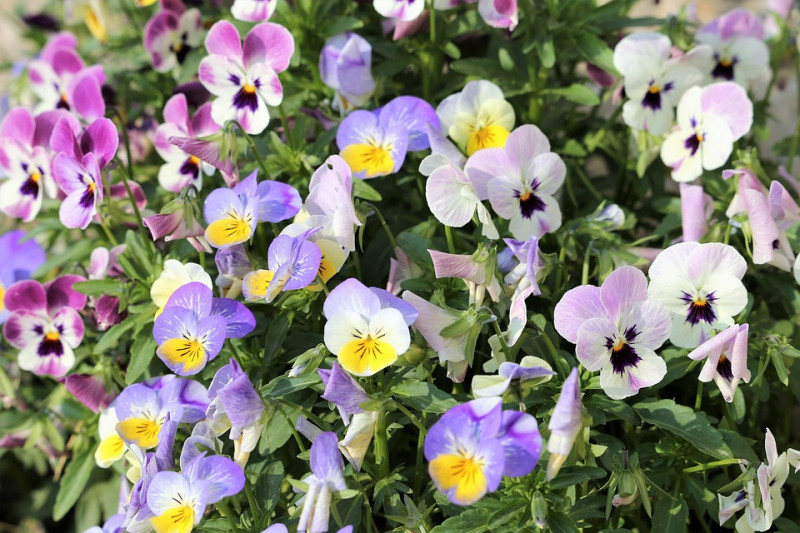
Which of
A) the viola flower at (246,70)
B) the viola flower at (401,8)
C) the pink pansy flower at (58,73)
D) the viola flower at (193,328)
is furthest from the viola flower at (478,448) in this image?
the pink pansy flower at (58,73)

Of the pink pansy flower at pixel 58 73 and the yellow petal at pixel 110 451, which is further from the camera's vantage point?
the pink pansy flower at pixel 58 73

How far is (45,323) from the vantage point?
185cm

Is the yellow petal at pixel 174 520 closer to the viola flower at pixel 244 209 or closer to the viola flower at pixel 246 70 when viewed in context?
the viola flower at pixel 244 209

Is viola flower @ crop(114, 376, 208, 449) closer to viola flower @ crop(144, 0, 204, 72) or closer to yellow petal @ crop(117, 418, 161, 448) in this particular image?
yellow petal @ crop(117, 418, 161, 448)

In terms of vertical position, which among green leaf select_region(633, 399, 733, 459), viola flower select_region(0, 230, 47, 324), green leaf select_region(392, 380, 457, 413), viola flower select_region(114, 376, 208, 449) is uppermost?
green leaf select_region(392, 380, 457, 413)

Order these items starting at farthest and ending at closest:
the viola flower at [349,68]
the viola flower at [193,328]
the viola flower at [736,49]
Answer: the viola flower at [736,49] → the viola flower at [349,68] → the viola flower at [193,328]

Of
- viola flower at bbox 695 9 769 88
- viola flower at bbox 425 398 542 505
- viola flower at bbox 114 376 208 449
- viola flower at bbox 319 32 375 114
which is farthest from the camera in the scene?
viola flower at bbox 695 9 769 88

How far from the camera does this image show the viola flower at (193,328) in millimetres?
1400

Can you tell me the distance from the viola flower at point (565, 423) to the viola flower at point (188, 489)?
1.47ft

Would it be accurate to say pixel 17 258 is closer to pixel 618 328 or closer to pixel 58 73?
pixel 58 73

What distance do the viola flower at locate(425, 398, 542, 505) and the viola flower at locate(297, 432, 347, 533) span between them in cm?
16

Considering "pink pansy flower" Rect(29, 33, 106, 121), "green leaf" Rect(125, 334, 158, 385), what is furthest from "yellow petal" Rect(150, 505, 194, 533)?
"pink pansy flower" Rect(29, 33, 106, 121)

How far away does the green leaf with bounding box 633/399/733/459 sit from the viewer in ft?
4.61

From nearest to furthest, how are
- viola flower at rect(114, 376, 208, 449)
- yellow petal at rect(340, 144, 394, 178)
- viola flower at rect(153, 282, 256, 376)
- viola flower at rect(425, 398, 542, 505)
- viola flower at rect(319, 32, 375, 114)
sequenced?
viola flower at rect(425, 398, 542, 505) → viola flower at rect(153, 282, 256, 376) → viola flower at rect(114, 376, 208, 449) → yellow petal at rect(340, 144, 394, 178) → viola flower at rect(319, 32, 375, 114)
